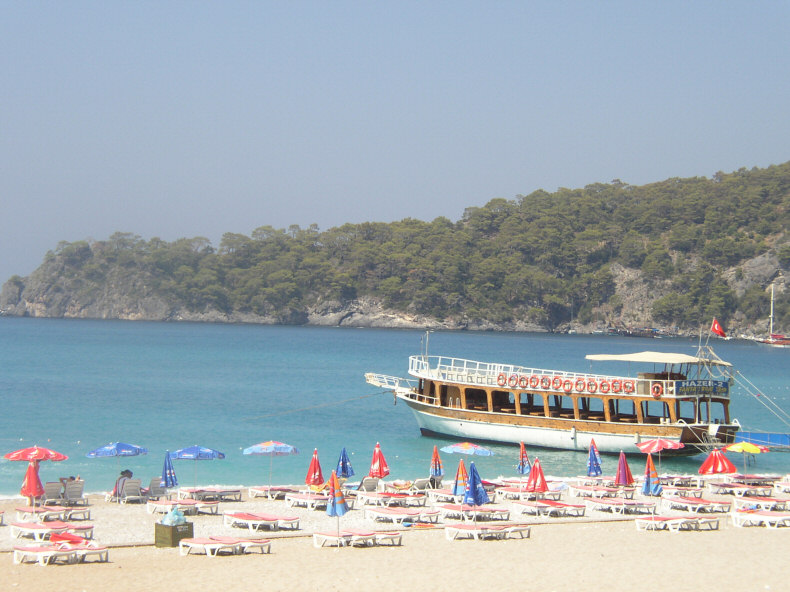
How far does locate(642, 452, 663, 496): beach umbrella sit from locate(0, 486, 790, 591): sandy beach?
4.24m

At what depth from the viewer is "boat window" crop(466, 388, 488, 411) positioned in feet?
136

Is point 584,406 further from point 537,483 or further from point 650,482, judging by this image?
point 537,483

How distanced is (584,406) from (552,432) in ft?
9.52

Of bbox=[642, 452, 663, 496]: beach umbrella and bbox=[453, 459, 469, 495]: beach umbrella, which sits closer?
bbox=[453, 459, 469, 495]: beach umbrella

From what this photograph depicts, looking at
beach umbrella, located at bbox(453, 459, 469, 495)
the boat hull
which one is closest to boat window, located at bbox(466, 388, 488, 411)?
the boat hull

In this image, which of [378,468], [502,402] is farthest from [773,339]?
[378,468]

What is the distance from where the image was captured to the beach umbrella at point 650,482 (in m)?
26.6

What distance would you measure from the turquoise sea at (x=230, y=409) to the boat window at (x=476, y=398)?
2.24 meters

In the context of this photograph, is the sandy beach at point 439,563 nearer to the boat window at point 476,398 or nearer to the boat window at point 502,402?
the boat window at point 502,402

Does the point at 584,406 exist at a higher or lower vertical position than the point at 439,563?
higher

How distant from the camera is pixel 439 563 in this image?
1802cm

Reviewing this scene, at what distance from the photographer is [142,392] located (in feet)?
206

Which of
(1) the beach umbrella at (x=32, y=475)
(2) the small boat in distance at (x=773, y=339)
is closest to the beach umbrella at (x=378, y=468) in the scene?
(1) the beach umbrella at (x=32, y=475)

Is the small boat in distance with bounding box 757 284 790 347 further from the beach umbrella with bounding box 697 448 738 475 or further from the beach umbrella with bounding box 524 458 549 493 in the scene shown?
the beach umbrella with bounding box 524 458 549 493
